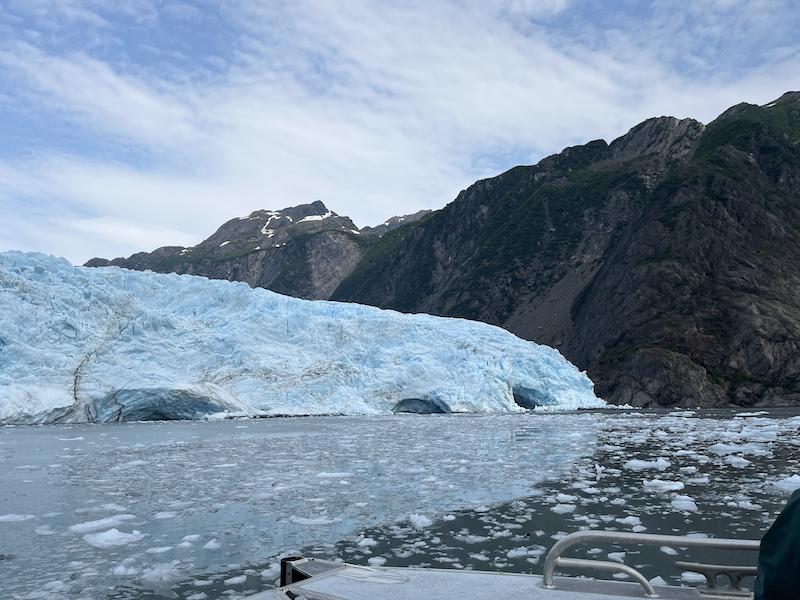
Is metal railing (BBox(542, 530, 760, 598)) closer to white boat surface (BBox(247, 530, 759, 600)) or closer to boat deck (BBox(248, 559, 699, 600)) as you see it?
white boat surface (BBox(247, 530, 759, 600))

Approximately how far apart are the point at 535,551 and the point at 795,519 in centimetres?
336

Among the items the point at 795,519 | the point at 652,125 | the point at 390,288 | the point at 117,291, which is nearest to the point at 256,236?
the point at 390,288

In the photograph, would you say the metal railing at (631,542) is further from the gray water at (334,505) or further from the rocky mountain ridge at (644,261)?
the rocky mountain ridge at (644,261)

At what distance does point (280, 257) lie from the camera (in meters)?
144

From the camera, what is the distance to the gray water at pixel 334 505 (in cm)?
432

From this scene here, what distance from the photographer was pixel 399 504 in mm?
6508

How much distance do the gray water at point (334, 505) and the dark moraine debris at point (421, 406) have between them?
14.6 m

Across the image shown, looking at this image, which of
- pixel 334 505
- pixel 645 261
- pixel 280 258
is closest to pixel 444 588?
pixel 334 505

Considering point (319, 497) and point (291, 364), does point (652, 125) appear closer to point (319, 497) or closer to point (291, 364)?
point (291, 364)

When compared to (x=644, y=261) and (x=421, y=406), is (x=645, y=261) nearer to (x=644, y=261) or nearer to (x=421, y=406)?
(x=644, y=261)

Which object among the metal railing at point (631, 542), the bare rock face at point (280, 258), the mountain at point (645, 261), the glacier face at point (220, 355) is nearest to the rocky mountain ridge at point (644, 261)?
the mountain at point (645, 261)

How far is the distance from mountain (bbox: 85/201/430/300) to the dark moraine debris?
331 ft

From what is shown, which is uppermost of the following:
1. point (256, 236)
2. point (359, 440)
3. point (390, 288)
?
point (256, 236)

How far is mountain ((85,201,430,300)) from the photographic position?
137m
